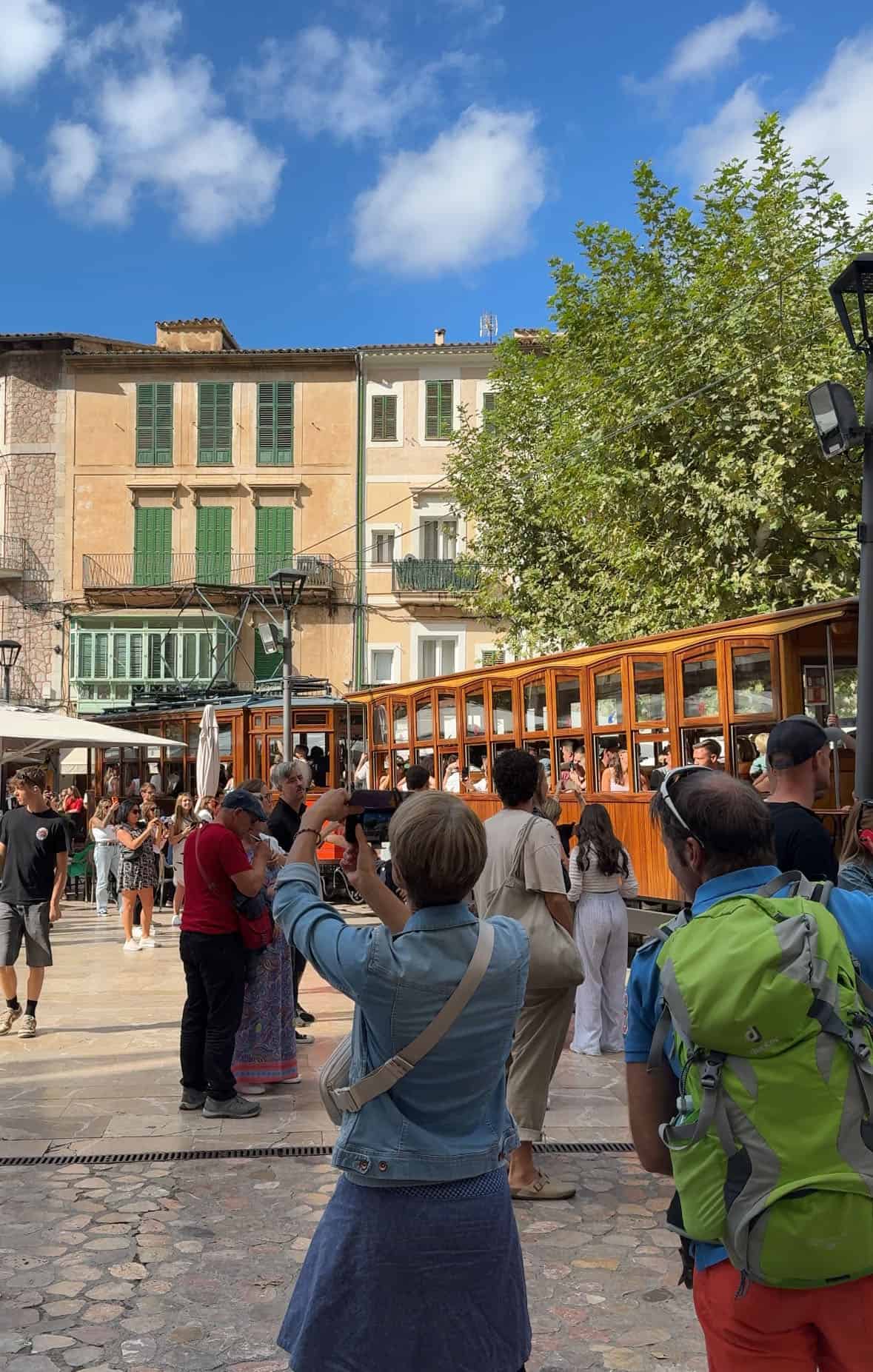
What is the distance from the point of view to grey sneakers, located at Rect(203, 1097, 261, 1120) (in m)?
6.93

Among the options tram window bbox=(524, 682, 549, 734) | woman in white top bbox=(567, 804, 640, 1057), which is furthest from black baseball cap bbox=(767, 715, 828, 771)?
tram window bbox=(524, 682, 549, 734)

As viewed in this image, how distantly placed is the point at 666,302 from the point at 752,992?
1838 cm

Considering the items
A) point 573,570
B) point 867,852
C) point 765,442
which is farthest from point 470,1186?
point 573,570

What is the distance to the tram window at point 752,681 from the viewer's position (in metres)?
11.2

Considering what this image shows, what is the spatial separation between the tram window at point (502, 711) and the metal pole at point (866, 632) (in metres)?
7.99


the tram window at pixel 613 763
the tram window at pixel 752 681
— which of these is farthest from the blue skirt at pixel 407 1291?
the tram window at pixel 613 763

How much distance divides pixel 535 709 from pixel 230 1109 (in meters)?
8.79

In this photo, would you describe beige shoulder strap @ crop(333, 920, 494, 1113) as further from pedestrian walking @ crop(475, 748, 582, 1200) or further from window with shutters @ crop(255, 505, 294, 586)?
window with shutters @ crop(255, 505, 294, 586)

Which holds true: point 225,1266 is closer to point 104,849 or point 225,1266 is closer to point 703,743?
point 703,743

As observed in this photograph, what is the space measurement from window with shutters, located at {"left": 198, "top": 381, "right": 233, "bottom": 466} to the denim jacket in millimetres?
32870

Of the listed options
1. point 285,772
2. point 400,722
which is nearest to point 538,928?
point 285,772

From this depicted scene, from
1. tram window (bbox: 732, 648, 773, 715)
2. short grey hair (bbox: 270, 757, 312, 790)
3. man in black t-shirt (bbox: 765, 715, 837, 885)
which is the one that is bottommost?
man in black t-shirt (bbox: 765, 715, 837, 885)

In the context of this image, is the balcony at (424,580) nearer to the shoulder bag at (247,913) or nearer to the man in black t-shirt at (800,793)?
the shoulder bag at (247,913)

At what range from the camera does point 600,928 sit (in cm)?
875
